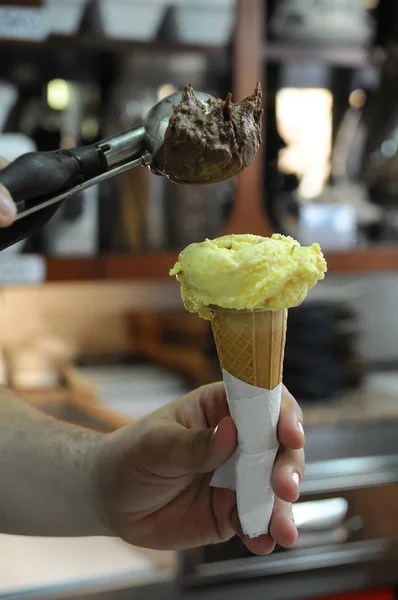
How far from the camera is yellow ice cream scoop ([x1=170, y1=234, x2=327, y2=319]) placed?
0.81 m

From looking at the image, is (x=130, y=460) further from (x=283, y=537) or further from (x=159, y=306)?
(x=159, y=306)

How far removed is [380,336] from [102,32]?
1369mm

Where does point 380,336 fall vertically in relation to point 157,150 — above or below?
below

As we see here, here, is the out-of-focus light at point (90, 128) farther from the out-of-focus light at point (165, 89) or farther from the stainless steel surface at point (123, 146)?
the stainless steel surface at point (123, 146)

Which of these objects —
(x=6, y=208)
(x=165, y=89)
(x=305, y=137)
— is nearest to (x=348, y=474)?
(x=305, y=137)

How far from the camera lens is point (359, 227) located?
92.0 inches

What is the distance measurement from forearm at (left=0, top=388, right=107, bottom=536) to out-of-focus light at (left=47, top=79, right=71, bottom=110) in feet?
3.33

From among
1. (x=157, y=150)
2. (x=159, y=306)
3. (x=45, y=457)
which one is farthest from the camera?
(x=159, y=306)

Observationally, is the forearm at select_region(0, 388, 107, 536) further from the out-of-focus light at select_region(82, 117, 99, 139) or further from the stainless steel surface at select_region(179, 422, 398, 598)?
the out-of-focus light at select_region(82, 117, 99, 139)

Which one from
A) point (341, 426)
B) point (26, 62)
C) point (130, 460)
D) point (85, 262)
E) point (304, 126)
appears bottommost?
point (341, 426)

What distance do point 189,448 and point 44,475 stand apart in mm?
333

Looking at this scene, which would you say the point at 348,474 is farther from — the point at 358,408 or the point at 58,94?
the point at 58,94

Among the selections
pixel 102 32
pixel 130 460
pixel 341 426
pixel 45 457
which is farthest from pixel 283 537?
pixel 102 32

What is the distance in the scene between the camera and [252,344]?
832 mm
